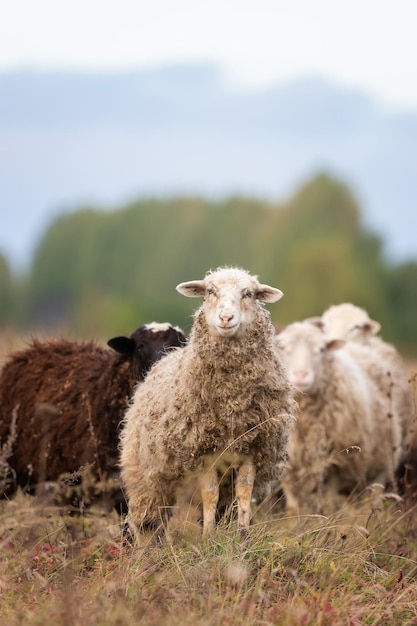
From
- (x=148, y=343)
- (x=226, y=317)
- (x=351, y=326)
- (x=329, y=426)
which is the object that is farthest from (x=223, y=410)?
(x=351, y=326)

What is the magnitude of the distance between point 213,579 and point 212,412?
1218 mm

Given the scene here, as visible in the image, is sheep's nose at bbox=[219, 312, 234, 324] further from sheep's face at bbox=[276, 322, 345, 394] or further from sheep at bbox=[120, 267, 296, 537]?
sheep's face at bbox=[276, 322, 345, 394]

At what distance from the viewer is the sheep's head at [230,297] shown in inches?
252

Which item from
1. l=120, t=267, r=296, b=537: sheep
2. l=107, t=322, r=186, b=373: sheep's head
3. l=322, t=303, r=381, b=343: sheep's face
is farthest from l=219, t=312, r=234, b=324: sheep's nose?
l=322, t=303, r=381, b=343: sheep's face

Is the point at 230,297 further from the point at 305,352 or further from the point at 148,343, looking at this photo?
the point at 305,352

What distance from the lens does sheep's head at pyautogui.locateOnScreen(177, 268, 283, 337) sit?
6.40 meters

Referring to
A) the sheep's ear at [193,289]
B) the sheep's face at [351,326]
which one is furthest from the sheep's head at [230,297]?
the sheep's face at [351,326]

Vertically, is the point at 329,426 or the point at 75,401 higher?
the point at 329,426

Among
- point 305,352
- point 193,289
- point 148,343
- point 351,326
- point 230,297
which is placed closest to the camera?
point 230,297

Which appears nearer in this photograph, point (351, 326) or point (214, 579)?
point (214, 579)

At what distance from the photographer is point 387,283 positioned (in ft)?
208

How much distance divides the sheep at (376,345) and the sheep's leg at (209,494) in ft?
14.8

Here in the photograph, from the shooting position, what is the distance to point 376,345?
39.1 ft

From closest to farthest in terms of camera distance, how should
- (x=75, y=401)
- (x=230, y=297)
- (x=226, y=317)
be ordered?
(x=226, y=317) < (x=230, y=297) < (x=75, y=401)
